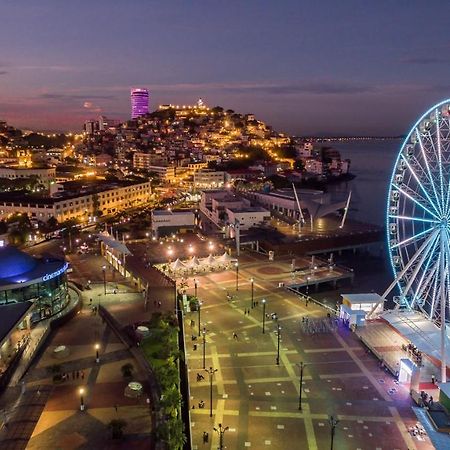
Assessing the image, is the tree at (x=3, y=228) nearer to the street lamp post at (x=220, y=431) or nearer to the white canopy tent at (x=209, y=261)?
the white canopy tent at (x=209, y=261)

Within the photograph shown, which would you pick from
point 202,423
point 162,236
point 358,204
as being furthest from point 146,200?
point 202,423

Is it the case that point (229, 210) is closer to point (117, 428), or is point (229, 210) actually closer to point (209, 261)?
point (209, 261)

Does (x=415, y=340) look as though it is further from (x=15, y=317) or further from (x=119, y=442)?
(x=15, y=317)

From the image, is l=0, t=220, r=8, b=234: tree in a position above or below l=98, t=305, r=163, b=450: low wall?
above

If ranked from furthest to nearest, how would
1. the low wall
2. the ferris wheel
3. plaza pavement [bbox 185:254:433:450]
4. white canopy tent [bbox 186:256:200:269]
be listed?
white canopy tent [bbox 186:256:200:269]
the ferris wheel
plaza pavement [bbox 185:254:433:450]
the low wall

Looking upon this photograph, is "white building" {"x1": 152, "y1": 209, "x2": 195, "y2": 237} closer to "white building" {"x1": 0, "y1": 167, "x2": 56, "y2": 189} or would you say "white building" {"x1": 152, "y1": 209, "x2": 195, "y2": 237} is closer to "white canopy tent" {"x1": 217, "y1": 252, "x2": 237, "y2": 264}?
"white canopy tent" {"x1": 217, "y1": 252, "x2": 237, "y2": 264}

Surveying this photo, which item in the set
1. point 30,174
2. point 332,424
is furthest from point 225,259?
point 30,174

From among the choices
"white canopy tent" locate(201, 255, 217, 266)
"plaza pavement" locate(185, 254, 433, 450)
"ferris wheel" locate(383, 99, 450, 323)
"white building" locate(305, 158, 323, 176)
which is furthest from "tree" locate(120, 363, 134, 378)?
"white building" locate(305, 158, 323, 176)
